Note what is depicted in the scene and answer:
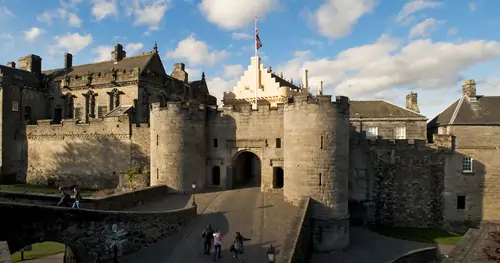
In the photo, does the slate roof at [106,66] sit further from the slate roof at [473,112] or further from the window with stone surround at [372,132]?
the slate roof at [473,112]

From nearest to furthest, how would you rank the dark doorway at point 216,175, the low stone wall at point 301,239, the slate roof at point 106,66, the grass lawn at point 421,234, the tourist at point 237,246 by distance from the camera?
the low stone wall at point 301,239 → the tourist at point 237,246 → the grass lawn at point 421,234 → the dark doorway at point 216,175 → the slate roof at point 106,66

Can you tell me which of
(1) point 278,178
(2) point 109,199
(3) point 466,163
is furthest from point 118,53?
(3) point 466,163

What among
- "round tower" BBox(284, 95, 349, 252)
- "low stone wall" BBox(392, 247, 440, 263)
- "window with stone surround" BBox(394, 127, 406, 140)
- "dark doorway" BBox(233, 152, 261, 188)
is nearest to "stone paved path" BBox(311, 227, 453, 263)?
"low stone wall" BBox(392, 247, 440, 263)

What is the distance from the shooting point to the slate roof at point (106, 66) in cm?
3338

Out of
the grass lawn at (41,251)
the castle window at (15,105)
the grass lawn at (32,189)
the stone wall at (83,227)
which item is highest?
the castle window at (15,105)

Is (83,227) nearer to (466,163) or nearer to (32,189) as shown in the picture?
(32,189)

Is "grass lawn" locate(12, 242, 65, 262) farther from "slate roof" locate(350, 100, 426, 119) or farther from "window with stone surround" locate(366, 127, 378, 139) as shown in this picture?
"window with stone surround" locate(366, 127, 378, 139)

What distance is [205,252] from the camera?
13.7 meters

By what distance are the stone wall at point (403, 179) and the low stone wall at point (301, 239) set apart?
8.67 metres

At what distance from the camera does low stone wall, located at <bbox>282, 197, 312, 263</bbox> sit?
42.4ft

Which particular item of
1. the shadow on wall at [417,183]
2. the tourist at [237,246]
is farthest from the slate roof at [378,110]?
the tourist at [237,246]

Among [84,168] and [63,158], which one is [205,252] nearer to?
[84,168]

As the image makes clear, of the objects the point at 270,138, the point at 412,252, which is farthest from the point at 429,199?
the point at 270,138

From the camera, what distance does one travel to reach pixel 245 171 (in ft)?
88.9
